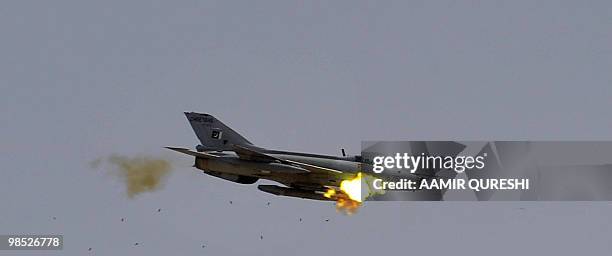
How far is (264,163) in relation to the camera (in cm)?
12512

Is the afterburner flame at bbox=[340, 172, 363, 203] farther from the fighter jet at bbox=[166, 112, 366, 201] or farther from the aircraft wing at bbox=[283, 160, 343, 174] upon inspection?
the aircraft wing at bbox=[283, 160, 343, 174]

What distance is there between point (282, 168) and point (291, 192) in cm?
324

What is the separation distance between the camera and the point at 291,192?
5027 inches

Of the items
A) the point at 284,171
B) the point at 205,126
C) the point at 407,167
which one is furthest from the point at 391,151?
the point at 205,126

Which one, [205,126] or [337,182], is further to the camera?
[205,126]

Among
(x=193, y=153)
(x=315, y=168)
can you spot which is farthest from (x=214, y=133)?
(x=315, y=168)

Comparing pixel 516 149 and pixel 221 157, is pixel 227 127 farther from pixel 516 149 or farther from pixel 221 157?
pixel 516 149

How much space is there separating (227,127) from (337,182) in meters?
14.2

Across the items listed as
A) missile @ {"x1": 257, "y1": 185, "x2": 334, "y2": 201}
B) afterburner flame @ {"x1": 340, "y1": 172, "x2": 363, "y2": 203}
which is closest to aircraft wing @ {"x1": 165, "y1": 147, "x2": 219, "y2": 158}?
missile @ {"x1": 257, "y1": 185, "x2": 334, "y2": 201}

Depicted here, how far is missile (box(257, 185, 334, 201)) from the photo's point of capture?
12700cm

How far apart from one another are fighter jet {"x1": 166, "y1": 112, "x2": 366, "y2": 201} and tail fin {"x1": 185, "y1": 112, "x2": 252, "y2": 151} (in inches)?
137

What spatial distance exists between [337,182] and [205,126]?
16.1 metres

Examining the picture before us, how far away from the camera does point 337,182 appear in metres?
128

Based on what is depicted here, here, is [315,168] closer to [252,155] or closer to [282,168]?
[282,168]
